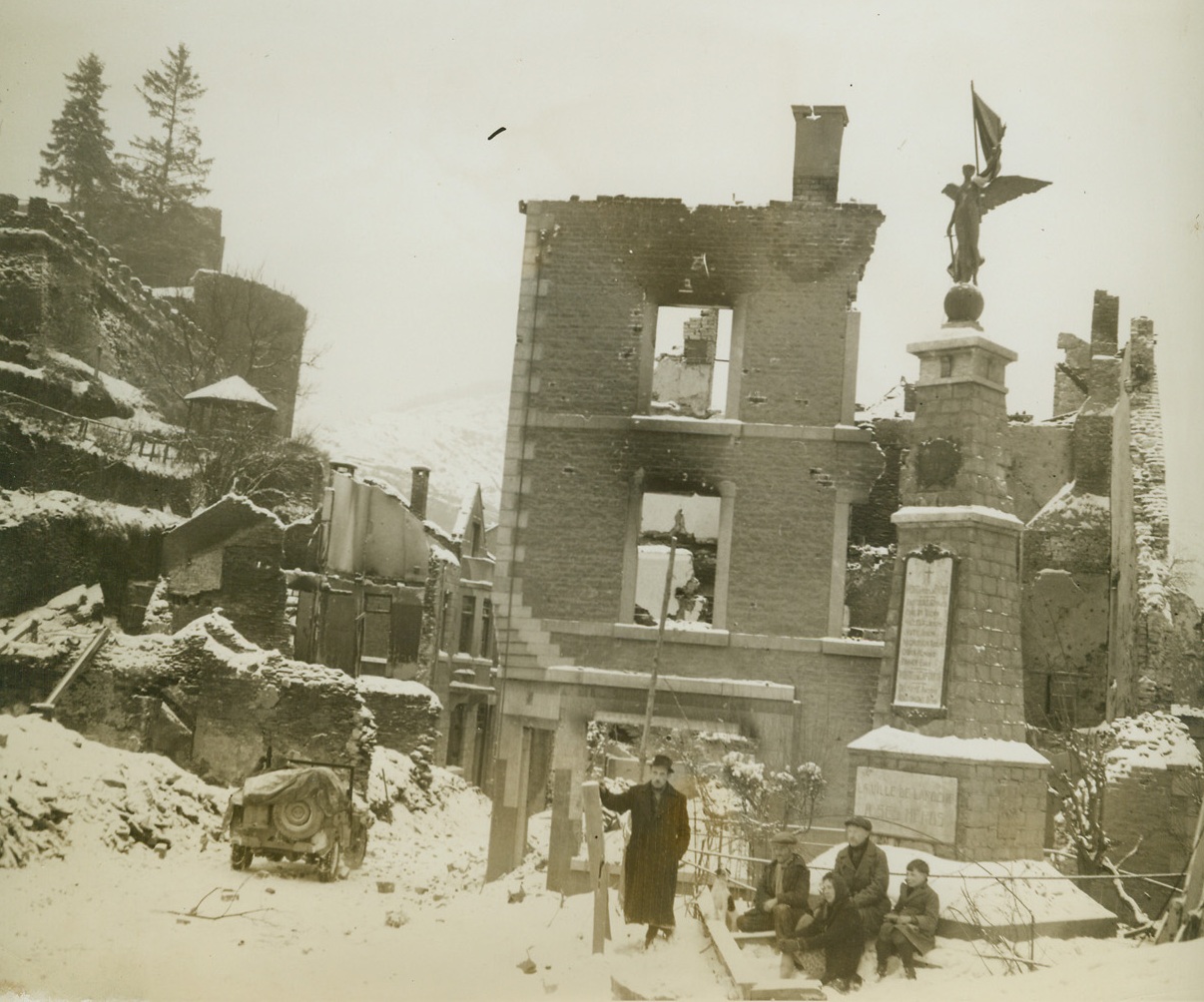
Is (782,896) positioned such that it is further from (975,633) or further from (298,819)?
(298,819)

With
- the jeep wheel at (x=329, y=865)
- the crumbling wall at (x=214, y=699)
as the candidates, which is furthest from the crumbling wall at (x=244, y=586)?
the jeep wheel at (x=329, y=865)

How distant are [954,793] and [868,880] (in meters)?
1.17

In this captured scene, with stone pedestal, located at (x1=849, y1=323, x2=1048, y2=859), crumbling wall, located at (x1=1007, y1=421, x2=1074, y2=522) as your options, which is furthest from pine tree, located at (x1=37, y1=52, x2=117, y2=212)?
crumbling wall, located at (x1=1007, y1=421, x2=1074, y2=522)

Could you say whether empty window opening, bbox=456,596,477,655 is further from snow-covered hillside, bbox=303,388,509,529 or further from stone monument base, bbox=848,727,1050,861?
stone monument base, bbox=848,727,1050,861

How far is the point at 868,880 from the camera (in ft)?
22.9

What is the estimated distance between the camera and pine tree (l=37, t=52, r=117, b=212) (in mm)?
8633

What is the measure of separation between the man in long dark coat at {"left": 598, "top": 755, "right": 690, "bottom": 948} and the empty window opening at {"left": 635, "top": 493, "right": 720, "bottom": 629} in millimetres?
2709

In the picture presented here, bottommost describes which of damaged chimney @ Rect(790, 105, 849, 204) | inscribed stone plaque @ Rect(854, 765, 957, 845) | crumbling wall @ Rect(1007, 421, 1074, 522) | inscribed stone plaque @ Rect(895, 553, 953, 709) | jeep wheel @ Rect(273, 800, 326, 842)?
jeep wheel @ Rect(273, 800, 326, 842)

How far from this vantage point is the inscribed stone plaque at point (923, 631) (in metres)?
8.02

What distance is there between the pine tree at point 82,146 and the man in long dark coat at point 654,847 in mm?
6627

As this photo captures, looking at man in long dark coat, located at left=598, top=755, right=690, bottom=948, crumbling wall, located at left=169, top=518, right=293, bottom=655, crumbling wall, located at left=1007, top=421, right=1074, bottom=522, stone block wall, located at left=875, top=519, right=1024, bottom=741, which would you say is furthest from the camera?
crumbling wall, located at left=1007, top=421, right=1074, bottom=522

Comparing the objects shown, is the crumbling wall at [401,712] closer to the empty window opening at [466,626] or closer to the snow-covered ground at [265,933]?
the empty window opening at [466,626]

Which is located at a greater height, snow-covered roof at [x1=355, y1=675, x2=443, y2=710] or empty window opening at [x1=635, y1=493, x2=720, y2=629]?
empty window opening at [x1=635, y1=493, x2=720, y2=629]

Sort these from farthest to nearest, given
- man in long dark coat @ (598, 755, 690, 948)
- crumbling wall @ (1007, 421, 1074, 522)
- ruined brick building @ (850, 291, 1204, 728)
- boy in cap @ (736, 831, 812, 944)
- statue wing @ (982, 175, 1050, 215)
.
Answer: crumbling wall @ (1007, 421, 1074, 522) < ruined brick building @ (850, 291, 1204, 728) < statue wing @ (982, 175, 1050, 215) < man in long dark coat @ (598, 755, 690, 948) < boy in cap @ (736, 831, 812, 944)
